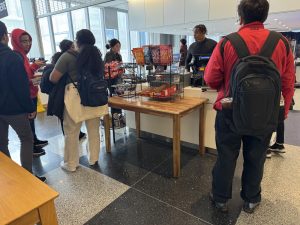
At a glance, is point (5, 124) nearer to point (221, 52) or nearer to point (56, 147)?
point (56, 147)

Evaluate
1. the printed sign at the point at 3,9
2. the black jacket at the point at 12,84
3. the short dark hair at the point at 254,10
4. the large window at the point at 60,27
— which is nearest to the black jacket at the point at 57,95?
the black jacket at the point at 12,84

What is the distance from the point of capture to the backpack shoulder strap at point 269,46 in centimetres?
130

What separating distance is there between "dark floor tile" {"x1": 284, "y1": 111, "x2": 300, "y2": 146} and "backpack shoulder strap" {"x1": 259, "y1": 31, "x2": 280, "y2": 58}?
1.96 metres

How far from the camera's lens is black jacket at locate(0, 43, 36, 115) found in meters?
1.58

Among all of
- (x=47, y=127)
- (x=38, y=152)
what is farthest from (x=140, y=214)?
(x=47, y=127)

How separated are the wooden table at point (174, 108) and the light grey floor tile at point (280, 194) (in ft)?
2.33

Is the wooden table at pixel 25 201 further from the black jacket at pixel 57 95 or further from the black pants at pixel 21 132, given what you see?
the black jacket at pixel 57 95

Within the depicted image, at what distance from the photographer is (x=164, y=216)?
1.65 m

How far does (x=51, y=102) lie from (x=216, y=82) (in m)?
1.48

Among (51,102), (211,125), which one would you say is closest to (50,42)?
(51,102)

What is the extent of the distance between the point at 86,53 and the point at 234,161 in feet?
4.77

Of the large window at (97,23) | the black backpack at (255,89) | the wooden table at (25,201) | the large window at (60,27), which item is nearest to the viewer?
the wooden table at (25,201)

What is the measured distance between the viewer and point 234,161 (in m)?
1.56

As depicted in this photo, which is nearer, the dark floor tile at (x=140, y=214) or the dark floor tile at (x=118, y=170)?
the dark floor tile at (x=140, y=214)
